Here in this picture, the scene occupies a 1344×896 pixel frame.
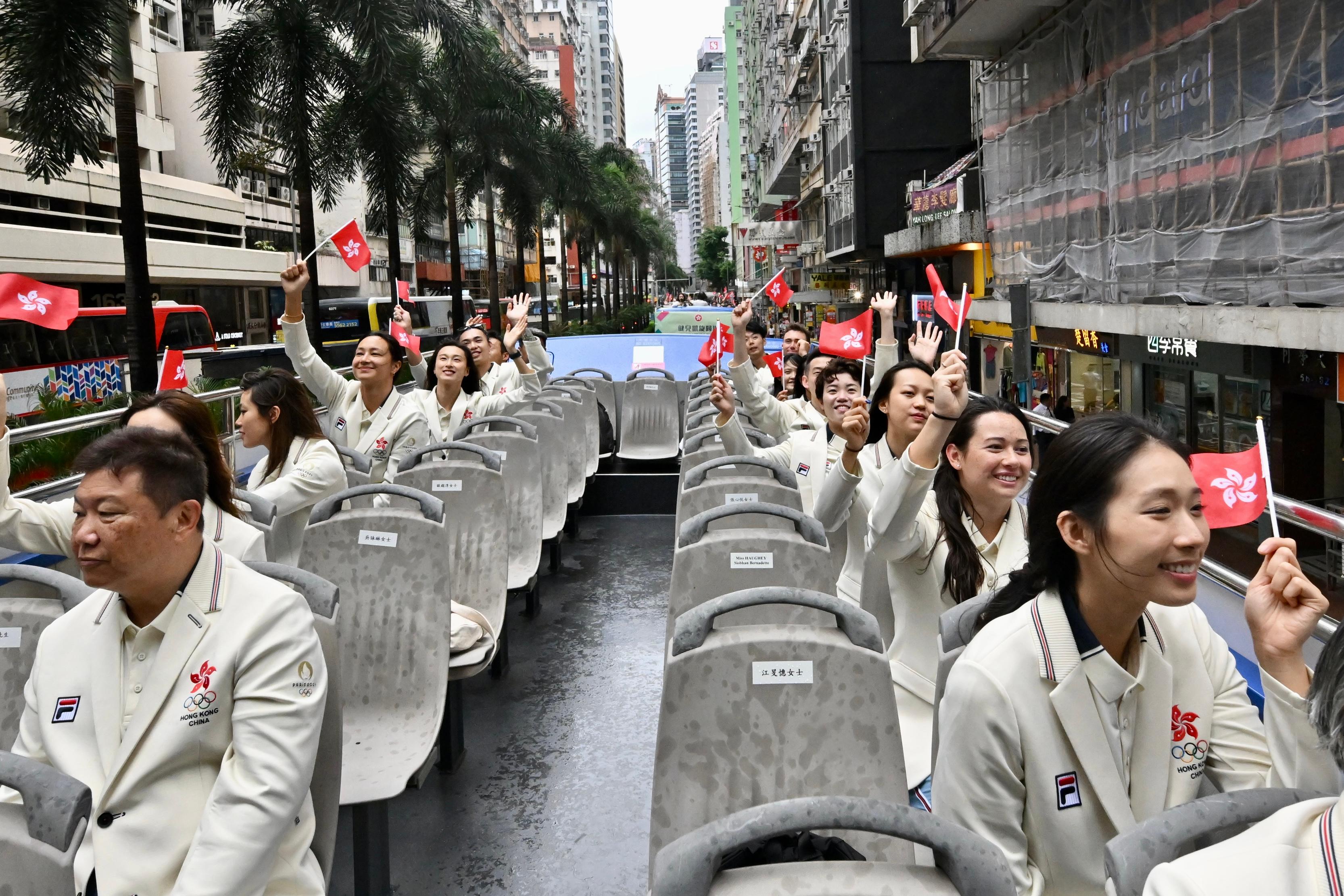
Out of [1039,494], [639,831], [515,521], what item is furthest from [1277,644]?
[515,521]

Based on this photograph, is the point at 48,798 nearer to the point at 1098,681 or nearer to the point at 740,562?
the point at 1098,681

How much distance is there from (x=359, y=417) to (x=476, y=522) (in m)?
1.71

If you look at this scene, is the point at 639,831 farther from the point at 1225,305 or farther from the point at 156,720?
the point at 1225,305

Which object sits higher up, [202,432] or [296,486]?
[202,432]

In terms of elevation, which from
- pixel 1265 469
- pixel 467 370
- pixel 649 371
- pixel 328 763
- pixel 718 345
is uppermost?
pixel 718 345

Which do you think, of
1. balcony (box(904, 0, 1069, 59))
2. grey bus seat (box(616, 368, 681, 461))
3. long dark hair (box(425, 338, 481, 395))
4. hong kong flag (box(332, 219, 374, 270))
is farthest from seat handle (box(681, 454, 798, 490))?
balcony (box(904, 0, 1069, 59))

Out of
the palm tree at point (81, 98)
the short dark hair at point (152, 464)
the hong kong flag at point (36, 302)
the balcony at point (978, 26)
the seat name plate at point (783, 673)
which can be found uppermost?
the balcony at point (978, 26)

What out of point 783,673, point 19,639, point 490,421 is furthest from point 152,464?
point 490,421

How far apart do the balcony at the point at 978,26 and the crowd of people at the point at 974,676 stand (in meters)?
16.3

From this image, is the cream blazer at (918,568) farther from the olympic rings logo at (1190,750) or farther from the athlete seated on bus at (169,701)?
the athlete seated on bus at (169,701)

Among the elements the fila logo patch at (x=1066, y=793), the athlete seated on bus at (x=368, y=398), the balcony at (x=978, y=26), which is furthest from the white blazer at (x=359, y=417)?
the balcony at (x=978, y=26)

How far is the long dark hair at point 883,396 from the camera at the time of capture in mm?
4016

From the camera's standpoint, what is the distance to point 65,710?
242 cm

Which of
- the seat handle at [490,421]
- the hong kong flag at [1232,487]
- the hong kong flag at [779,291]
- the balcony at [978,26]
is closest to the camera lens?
the hong kong flag at [1232,487]
